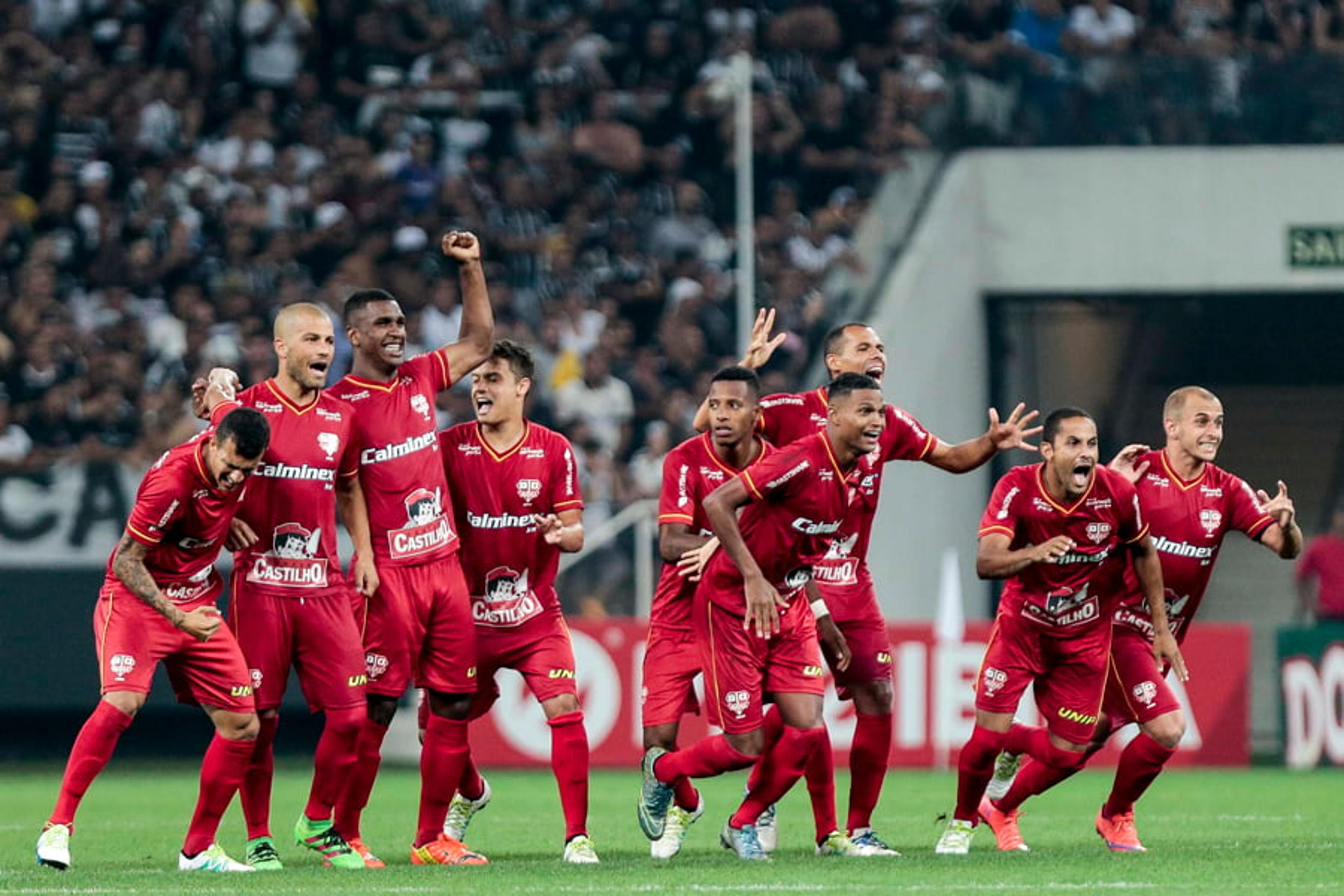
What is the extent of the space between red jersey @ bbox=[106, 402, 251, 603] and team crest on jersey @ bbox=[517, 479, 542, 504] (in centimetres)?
130

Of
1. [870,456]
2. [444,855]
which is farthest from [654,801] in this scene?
[870,456]

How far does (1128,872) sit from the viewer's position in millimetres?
9953

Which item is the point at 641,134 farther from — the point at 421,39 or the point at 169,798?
the point at 169,798

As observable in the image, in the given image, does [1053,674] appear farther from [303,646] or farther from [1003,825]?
[303,646]

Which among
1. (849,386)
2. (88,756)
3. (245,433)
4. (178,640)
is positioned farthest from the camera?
(849,386)

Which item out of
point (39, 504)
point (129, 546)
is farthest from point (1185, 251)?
point (129, 546)

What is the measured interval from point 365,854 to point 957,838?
2.75 m

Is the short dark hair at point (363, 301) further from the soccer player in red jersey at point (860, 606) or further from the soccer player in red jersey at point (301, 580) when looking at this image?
the soccer player in red jersey at point (860, 606)

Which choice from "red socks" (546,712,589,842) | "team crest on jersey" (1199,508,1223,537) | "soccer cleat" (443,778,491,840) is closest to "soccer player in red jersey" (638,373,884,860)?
"red socks" (546,712,589,842)

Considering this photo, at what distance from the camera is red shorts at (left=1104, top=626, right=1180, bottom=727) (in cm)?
1138

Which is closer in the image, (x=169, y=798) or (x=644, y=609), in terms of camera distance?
(x=169, y=798)

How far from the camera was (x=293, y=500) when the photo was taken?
1066 centimetres

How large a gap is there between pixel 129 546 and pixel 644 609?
868 cm

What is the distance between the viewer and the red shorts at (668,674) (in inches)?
446
